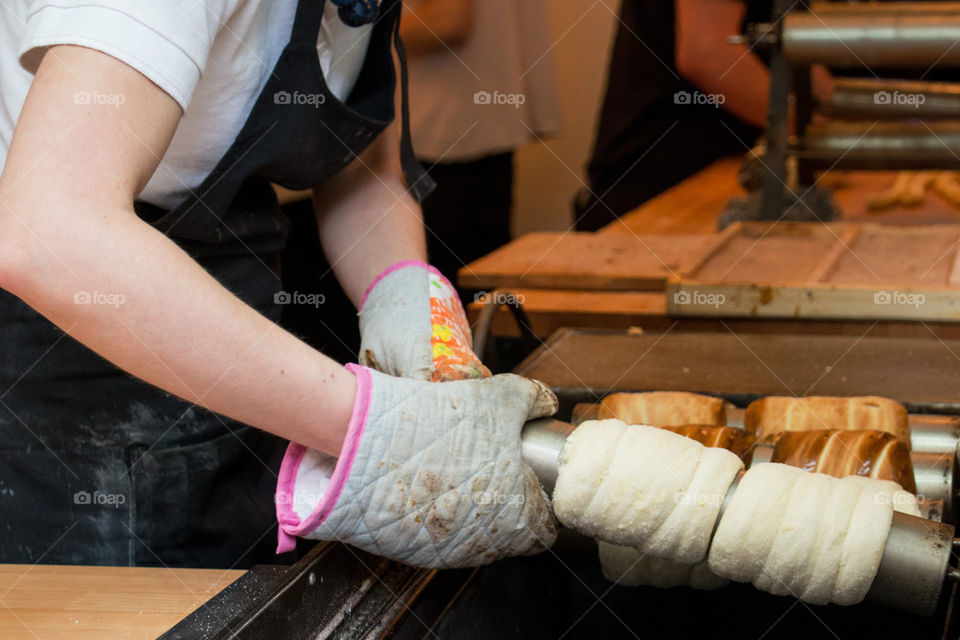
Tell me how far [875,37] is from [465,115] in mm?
1244

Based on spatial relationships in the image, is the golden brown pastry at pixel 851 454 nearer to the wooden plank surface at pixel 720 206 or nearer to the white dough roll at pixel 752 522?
the white dough roll at pixel 752 522

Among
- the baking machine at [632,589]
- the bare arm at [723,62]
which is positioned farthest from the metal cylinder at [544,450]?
the bare arm at [723,62]

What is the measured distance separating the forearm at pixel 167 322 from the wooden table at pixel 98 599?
168 mm

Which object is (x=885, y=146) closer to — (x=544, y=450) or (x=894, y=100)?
(x=894, y=100)

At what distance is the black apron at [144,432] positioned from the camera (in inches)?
40.5

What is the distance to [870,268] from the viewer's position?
5.95ft

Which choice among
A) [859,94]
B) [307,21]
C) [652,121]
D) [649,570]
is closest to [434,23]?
[652,121]

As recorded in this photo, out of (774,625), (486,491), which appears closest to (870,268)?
(774,625)

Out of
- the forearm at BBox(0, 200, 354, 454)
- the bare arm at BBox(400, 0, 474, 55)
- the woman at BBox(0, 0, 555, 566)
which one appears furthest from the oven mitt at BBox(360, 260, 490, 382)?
the bare arm at BBox(400, 0, 474, 55)

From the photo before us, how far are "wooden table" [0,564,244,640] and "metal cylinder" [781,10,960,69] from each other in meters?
1.68

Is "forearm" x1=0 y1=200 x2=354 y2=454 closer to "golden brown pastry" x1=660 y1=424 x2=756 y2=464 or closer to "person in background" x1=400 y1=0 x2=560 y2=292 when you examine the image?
"golden brown pastry" x1=660 y1=424 x2=756 y2=464

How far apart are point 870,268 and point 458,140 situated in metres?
1.40

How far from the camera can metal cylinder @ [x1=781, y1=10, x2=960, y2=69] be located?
1919mm

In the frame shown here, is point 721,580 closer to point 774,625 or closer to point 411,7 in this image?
point 774,625
